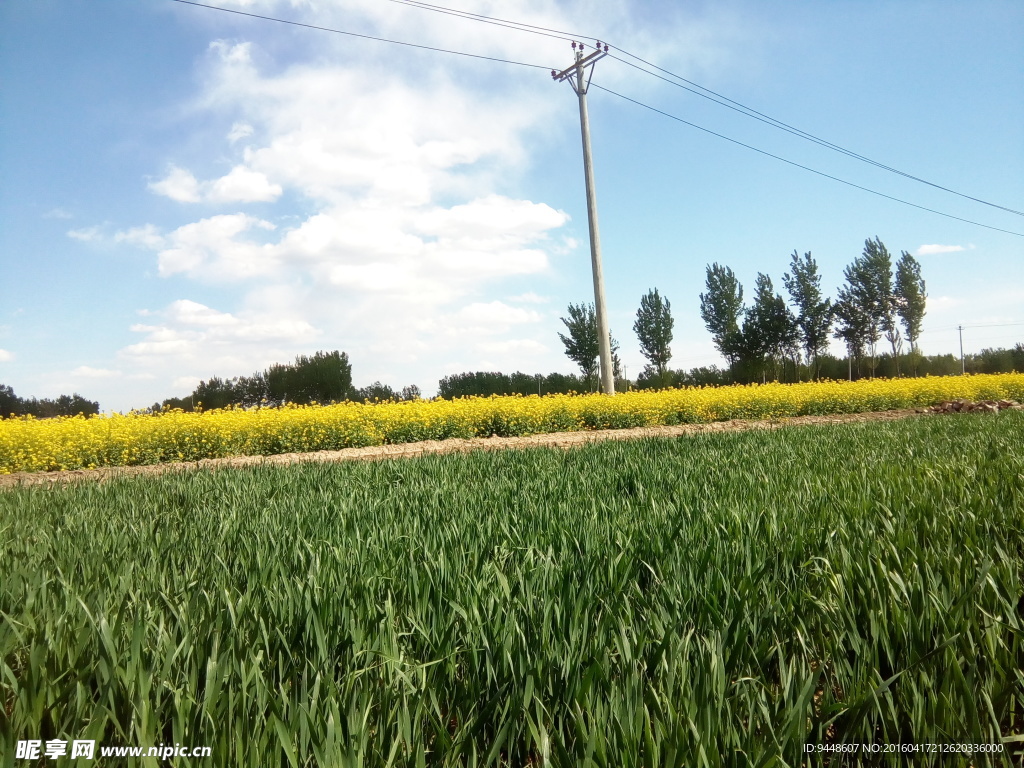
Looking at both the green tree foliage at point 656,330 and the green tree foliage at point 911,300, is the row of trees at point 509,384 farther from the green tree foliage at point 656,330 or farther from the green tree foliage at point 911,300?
the green tree foliage at point 911,300

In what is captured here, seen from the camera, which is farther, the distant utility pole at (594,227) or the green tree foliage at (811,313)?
the green tree foliage at (811,313)

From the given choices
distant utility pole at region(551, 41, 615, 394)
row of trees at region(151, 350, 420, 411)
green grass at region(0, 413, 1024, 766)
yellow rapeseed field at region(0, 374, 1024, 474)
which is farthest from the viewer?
row of trees at region(151, 350, 420, 411)

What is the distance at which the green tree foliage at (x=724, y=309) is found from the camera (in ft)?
115

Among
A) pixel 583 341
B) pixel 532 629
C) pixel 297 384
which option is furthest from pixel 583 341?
pixel 532 629

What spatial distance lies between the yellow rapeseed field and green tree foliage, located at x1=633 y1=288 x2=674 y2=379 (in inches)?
686

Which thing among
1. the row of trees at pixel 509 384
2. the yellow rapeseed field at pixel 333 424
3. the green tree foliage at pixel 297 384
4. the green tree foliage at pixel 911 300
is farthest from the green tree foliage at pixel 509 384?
the green tree foliage at pixel 911 300

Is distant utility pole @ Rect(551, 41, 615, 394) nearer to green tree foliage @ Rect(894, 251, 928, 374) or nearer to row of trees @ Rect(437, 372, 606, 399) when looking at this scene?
row of trees @ Rect(437, 372, 606, 399)

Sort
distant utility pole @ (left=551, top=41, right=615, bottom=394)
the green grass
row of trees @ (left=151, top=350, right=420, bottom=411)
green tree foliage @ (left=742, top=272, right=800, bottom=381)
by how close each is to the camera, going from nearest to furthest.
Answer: the green grass, distant utility pole @ (left=551, top=41, right=615, bottom=394), row of trees @ (left=151, top=350, right=420, bottom=411), green tree foliage @ (left=742, top=272, right=800, bottom=381)

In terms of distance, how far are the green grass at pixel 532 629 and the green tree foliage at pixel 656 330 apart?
106 feet

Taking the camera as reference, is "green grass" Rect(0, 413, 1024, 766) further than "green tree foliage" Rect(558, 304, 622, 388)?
No

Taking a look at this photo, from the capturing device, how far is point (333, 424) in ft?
35.3

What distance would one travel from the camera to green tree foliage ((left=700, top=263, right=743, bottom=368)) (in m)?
35.2

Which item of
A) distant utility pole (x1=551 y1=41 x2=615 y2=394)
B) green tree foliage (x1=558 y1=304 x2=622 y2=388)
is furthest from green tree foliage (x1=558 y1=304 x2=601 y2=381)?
distant utility pole (x1=551 y1=41 x2=615 y2=394)

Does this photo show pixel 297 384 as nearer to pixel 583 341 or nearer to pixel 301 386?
pixel 301 386
